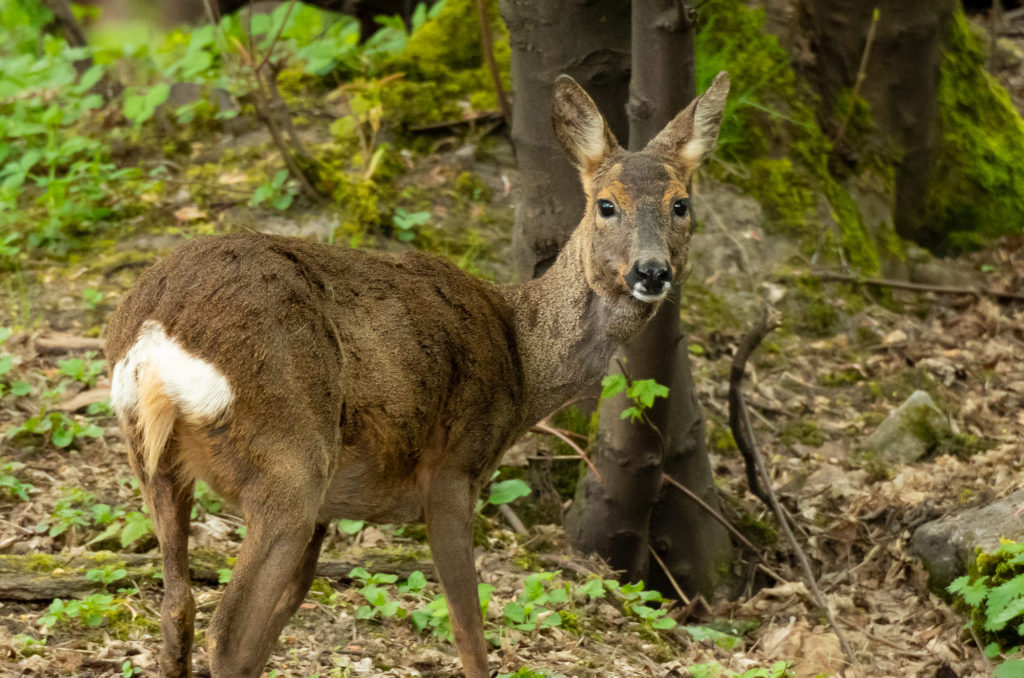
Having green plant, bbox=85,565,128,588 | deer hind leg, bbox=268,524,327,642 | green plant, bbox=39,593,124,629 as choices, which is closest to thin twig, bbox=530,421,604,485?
deer hind leg, bbox=268,524,327,642

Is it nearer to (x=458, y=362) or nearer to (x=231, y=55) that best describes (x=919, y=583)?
(x=458, y=362)

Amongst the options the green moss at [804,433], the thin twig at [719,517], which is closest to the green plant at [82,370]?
the thin twig at [719,517]

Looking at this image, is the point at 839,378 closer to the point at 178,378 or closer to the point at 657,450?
the point at 657,450

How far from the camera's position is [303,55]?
26.8 ft

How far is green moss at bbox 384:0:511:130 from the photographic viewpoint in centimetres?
802

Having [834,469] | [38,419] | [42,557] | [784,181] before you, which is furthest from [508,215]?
[42,557]

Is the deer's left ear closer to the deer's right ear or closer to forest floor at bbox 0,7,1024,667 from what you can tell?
the deer's right ear

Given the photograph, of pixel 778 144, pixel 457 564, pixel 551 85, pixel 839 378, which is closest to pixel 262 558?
pixel 457 564

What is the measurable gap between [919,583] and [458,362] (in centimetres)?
265

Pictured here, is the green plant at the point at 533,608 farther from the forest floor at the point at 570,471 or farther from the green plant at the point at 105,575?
the green plant at the point at 105,575

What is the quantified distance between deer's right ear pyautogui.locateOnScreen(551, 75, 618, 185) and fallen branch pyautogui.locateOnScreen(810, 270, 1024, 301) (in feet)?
10.1

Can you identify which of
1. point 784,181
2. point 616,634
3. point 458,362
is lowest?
point 616,634

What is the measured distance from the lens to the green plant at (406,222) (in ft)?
23.2

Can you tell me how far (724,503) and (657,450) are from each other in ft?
2.46
